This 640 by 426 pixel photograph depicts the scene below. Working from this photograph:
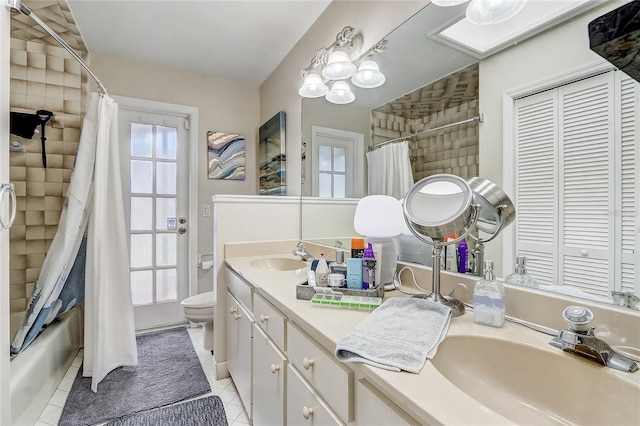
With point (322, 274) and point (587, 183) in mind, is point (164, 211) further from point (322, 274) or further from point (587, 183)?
point (587, 183)

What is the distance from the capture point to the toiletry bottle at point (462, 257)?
1.01 m

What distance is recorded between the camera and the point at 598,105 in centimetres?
74

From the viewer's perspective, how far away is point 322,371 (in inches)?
30.6

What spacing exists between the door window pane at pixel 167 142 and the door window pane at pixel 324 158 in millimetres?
1593

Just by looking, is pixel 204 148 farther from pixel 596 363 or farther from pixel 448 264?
pixel 596 363

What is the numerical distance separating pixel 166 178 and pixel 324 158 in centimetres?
167

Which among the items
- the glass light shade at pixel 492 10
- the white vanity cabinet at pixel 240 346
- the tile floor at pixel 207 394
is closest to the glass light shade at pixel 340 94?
the glass light shade at pixel 492 10

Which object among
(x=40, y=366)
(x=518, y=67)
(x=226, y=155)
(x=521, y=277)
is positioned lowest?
(x=40, y=366)

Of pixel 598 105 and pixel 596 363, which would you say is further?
pixel 598 105

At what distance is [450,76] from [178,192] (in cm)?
250

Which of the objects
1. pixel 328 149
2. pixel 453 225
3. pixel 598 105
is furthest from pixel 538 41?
pixel 328 149

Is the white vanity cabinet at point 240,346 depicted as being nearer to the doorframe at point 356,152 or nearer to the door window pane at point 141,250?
the doorframe at point 356,152

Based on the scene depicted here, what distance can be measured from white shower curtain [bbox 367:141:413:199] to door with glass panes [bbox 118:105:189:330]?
2.01 meters

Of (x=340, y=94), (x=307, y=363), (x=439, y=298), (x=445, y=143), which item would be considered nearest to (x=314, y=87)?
(x=340, y=94)
